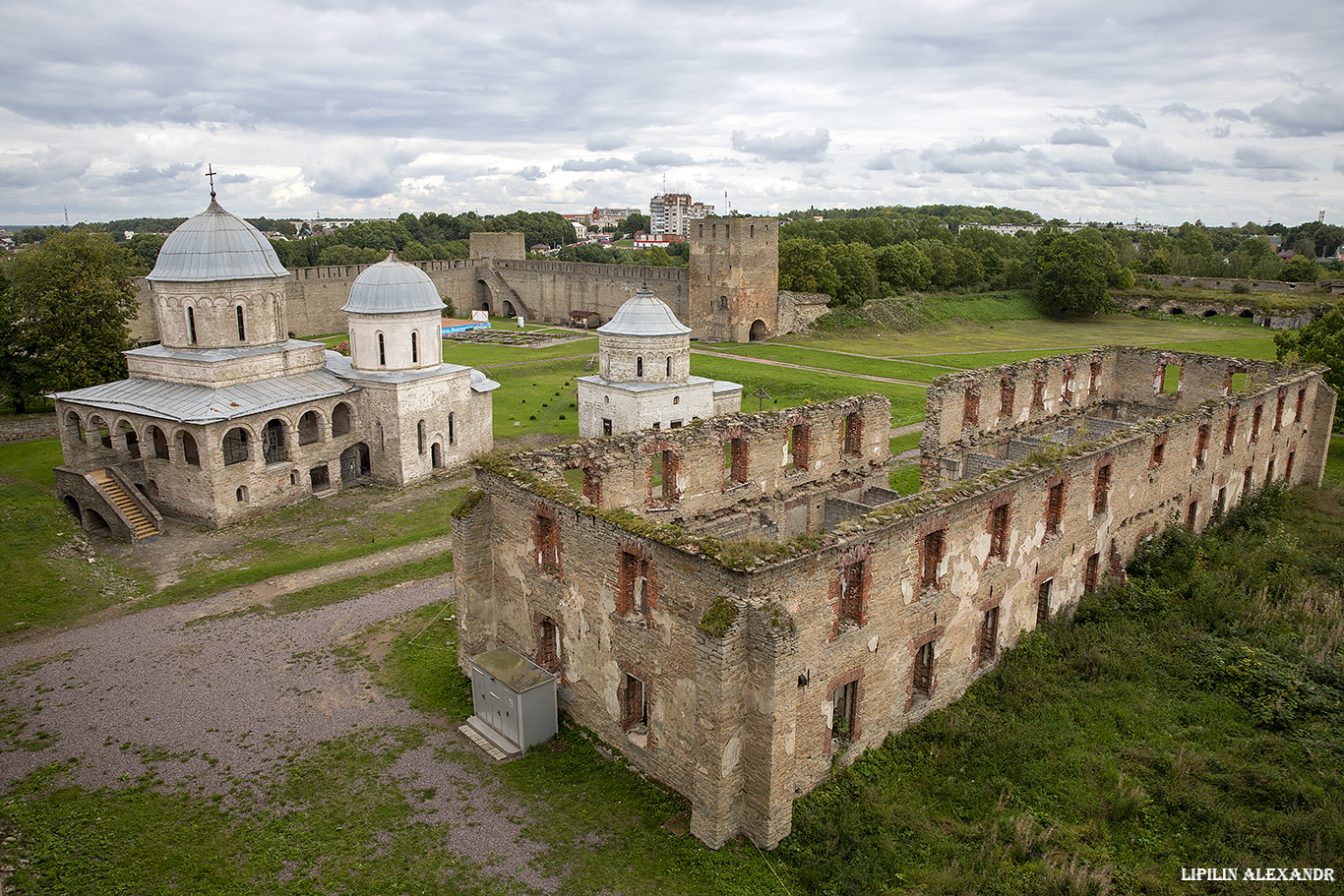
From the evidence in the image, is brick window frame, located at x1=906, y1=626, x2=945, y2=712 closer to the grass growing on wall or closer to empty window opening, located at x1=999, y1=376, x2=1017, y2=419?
the grass growing on wall

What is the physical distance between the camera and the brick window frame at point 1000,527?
17.9m

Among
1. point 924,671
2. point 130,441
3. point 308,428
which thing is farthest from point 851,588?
point 130,441

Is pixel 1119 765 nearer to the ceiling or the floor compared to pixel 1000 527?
nearer to the floor

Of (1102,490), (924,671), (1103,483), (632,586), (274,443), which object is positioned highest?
(1103,483)

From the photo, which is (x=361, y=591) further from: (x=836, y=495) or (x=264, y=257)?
(x=264, y=257)

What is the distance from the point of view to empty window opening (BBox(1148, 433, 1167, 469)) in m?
23.0

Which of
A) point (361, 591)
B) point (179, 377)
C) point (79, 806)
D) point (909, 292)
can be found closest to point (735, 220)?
point (909, 292)

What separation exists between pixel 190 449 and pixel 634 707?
25606 millimetres

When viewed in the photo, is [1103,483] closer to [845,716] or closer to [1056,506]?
[1056,506]

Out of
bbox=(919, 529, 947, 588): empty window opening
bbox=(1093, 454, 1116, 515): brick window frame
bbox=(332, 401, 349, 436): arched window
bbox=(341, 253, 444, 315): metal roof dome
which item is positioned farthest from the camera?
bbox=(332, 401, 349, 436): arched window

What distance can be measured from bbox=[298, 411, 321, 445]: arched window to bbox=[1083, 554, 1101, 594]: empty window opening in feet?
96.9

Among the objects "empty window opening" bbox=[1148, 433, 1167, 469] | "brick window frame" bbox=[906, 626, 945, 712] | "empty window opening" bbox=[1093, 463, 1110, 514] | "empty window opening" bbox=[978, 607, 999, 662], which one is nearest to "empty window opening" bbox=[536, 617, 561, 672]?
"brick window frame" bbox=[906, 626, 945, 712]

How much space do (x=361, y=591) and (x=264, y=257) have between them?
17428 millimetres

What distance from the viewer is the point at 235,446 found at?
33.8 m
